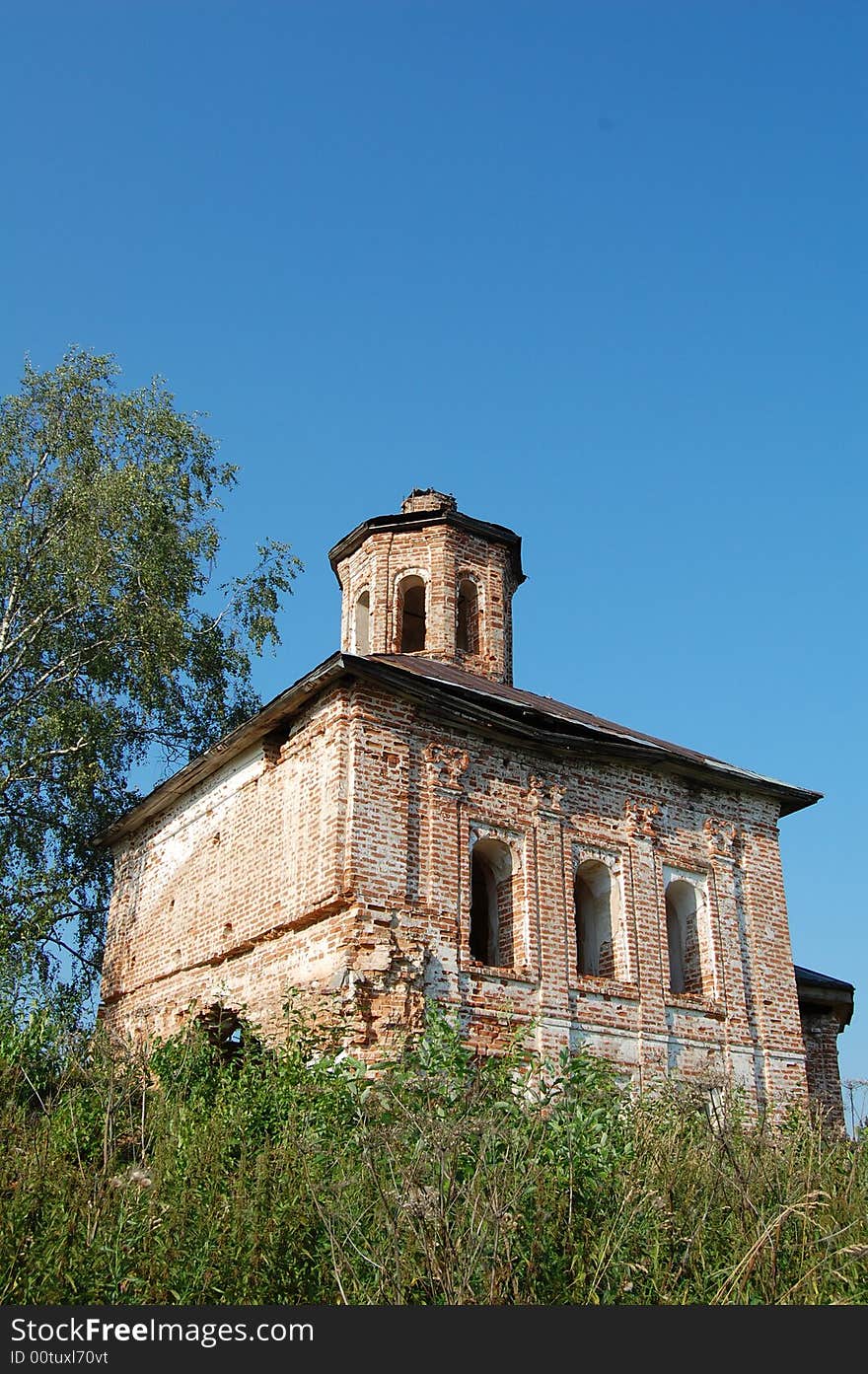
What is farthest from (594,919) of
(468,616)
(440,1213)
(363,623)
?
(440,1213)

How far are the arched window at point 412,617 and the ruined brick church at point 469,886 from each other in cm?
148

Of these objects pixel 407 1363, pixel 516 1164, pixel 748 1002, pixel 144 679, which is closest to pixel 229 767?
pixel 144 679

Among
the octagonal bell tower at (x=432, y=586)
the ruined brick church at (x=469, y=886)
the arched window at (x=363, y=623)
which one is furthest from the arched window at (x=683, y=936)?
the arched window at (x=363, y=623)

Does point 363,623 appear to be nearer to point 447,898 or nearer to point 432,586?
point 432,586

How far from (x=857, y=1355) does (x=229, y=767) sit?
911 cm

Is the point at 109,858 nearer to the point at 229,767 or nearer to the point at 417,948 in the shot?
the point at 229,767

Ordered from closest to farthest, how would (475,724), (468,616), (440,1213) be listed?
(440,1213)
(475,724)
(468,616)

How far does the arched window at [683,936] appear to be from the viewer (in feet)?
41.3

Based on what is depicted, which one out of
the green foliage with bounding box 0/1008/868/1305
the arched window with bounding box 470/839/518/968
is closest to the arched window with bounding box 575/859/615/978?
the arched window with bounding box 470/839/518/968

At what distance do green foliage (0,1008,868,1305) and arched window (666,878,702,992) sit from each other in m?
4.79

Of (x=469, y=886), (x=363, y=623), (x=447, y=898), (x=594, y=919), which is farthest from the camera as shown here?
(x=363, y=623)

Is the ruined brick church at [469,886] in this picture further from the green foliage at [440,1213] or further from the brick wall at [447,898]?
the green foliage at [440,1213]

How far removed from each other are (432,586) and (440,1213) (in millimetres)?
10988

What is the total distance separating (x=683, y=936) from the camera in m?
12.9
